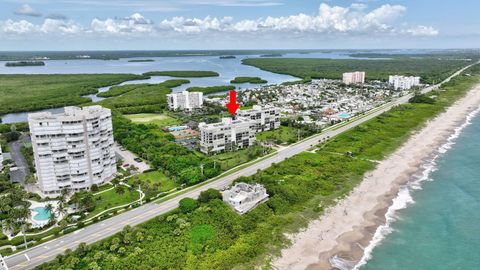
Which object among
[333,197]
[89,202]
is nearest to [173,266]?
[89,202]

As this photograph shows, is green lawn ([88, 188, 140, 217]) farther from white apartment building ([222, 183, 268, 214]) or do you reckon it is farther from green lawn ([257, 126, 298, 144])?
green lawn ([257, 126, 298, 144])

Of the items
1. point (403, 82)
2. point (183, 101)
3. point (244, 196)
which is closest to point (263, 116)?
point (183, 101)

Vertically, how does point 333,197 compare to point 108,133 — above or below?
below

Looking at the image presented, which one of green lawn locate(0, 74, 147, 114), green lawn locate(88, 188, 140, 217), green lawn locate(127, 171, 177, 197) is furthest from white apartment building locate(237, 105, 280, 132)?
green lawn locate(0, 74, 147, 114)

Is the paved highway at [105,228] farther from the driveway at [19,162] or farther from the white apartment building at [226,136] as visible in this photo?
the driveway at [19,162]

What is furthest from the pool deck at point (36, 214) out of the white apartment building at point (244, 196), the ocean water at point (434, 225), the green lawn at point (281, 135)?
the green lawn at point (281, 135)

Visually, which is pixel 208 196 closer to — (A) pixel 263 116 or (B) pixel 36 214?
(B) pixel 36 214

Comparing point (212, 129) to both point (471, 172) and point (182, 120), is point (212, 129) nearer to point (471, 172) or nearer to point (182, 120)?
point (182, 120)
